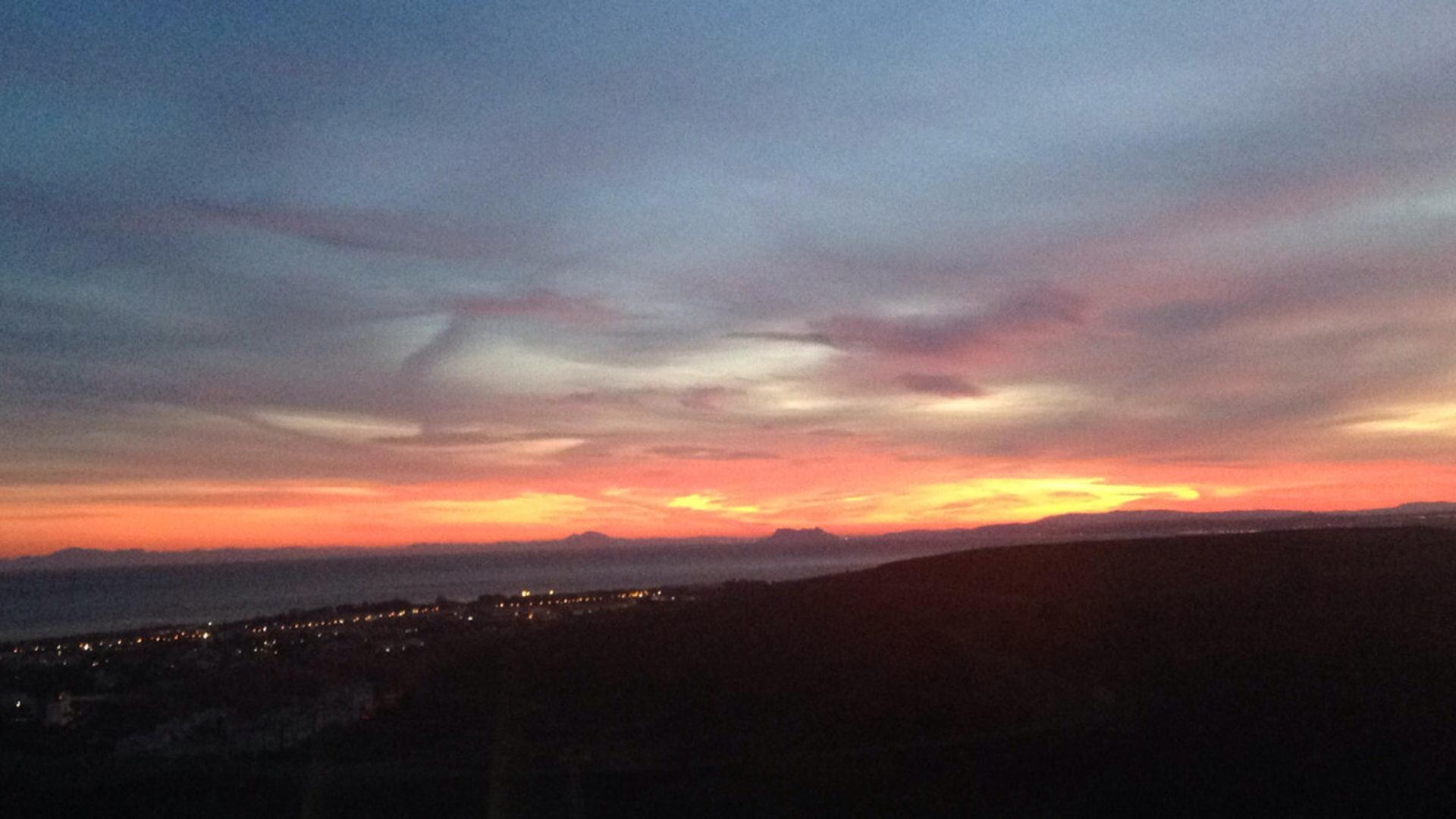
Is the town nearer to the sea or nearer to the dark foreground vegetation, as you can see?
the dark foreground vegetation

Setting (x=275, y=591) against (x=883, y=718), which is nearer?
(x=883, y=718)

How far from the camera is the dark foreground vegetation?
15859 millimetres

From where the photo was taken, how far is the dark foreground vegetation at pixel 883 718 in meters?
15.9

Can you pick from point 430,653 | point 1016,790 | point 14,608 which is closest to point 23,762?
point 430,653

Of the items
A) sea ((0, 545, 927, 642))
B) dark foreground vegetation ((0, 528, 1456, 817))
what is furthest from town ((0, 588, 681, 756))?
sea ((0, 545, 927, 642))

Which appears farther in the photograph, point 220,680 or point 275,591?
point 275,591

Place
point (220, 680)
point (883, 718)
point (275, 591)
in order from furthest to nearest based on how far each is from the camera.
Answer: point (275, 591), point (220, 680), point (883, 718)

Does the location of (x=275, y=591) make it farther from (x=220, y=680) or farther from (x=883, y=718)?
(x=883, y=718)

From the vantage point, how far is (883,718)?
20.4 m

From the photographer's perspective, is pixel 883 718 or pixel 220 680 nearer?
pixel 883 718

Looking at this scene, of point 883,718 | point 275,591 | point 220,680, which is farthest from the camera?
point 275,591

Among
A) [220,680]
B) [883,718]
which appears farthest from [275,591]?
[883,718]

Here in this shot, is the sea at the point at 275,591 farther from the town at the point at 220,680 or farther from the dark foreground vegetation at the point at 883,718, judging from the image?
the dark foreground vegetation at the point at 883,718

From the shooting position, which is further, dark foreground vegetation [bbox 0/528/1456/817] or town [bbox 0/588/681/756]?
town [bbox 0/588/681/756]
